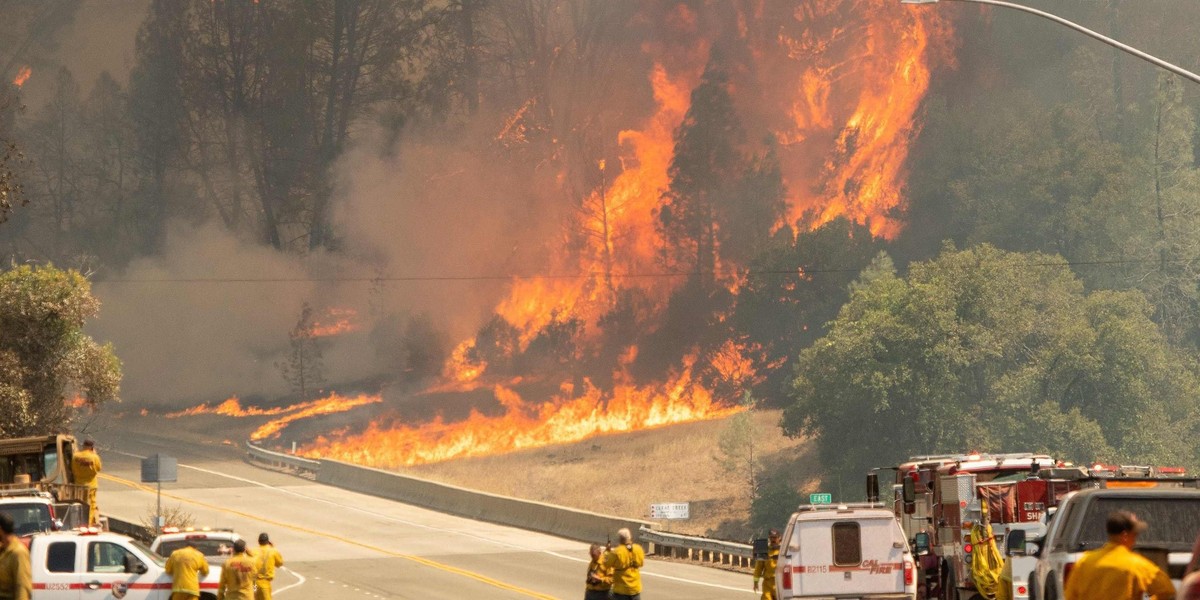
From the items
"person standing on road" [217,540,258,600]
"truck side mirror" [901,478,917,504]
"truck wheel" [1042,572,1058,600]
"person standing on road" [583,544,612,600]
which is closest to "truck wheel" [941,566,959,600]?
"truck side mirror" [901,478,917,504]

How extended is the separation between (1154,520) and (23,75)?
100 meters

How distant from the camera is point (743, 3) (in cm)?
10631

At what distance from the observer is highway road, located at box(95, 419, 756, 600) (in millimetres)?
36188

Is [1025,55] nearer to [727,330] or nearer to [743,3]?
[743,3]

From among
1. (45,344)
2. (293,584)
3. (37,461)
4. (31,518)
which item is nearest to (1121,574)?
(31,518)

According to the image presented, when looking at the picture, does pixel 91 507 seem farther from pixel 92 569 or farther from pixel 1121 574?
pixel 1121 574

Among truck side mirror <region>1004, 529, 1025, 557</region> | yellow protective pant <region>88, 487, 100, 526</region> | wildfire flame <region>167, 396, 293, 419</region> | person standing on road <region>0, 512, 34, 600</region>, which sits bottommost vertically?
yellow protective pant <region>88, 487, 100, 526</region>

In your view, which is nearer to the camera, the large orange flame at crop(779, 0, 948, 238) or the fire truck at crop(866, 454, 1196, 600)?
the fire truck at crop(866, 454, 1196, 600)

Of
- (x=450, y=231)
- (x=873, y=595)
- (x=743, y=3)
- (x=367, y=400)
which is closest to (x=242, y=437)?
(x=367, y=400)

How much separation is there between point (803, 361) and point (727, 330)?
16.2m

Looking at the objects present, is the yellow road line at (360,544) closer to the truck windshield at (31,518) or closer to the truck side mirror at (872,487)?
the truck side mirror at (872,487)

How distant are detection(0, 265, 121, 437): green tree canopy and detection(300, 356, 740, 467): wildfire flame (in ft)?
126

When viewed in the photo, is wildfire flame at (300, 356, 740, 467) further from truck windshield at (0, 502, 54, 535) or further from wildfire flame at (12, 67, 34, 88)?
truck windshield at (0, 502, 54, 535)

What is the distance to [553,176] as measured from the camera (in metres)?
106
